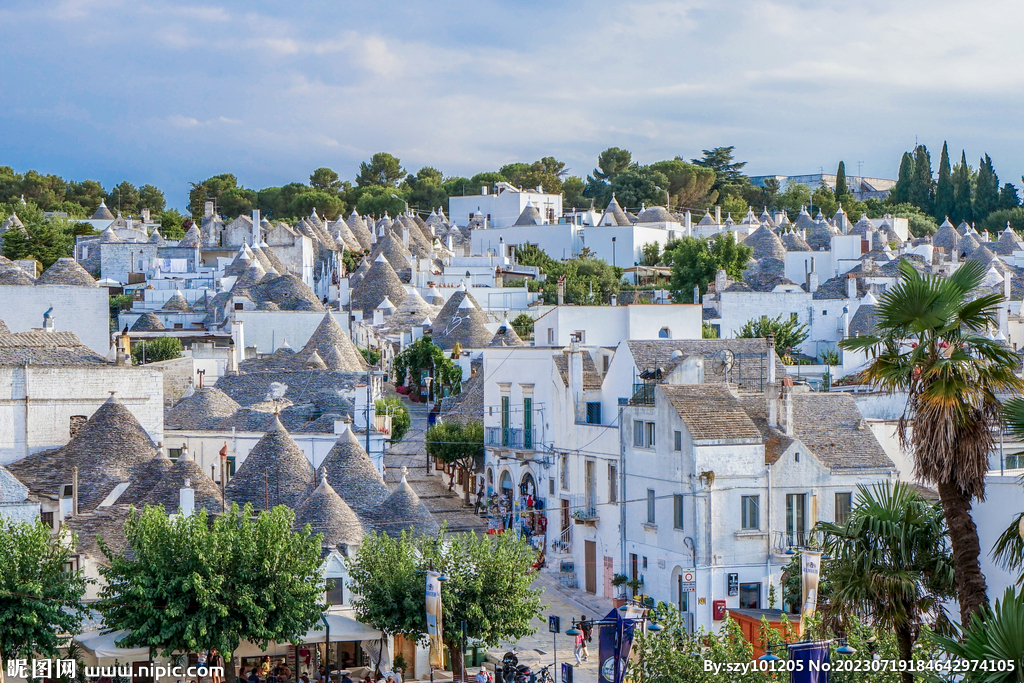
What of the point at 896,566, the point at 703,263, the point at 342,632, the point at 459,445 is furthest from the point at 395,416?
the point at 896,566

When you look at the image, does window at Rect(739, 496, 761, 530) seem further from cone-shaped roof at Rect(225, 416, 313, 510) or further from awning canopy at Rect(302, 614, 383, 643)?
cone-shaped roof at Rect(225, 416, 313, 510)

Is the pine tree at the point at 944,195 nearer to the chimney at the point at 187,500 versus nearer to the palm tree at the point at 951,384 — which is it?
the chimney at the point at 187,500

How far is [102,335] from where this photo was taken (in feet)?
202

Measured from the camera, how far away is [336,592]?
31797 millimetres

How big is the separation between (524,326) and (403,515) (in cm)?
3351

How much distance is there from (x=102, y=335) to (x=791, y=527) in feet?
122

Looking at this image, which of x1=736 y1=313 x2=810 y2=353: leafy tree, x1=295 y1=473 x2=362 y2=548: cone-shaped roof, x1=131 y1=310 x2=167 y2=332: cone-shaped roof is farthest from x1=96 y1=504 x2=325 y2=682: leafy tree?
x1=131 y1=310 x2=167 y2=332: cone-shaped roof

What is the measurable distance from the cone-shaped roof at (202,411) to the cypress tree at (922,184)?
89038 millimetres

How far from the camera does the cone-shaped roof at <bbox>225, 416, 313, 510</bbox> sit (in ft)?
116

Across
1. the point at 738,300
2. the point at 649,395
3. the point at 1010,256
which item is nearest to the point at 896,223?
the point at 1010,256

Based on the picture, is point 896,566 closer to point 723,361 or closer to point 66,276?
point 723,361

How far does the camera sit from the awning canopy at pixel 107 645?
2723 centimetres

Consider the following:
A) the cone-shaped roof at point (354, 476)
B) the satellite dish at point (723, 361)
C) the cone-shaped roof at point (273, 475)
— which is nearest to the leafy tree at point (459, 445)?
the cone-shaped roof at point (354, 476)

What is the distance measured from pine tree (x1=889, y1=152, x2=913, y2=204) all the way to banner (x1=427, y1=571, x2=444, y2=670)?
104m
